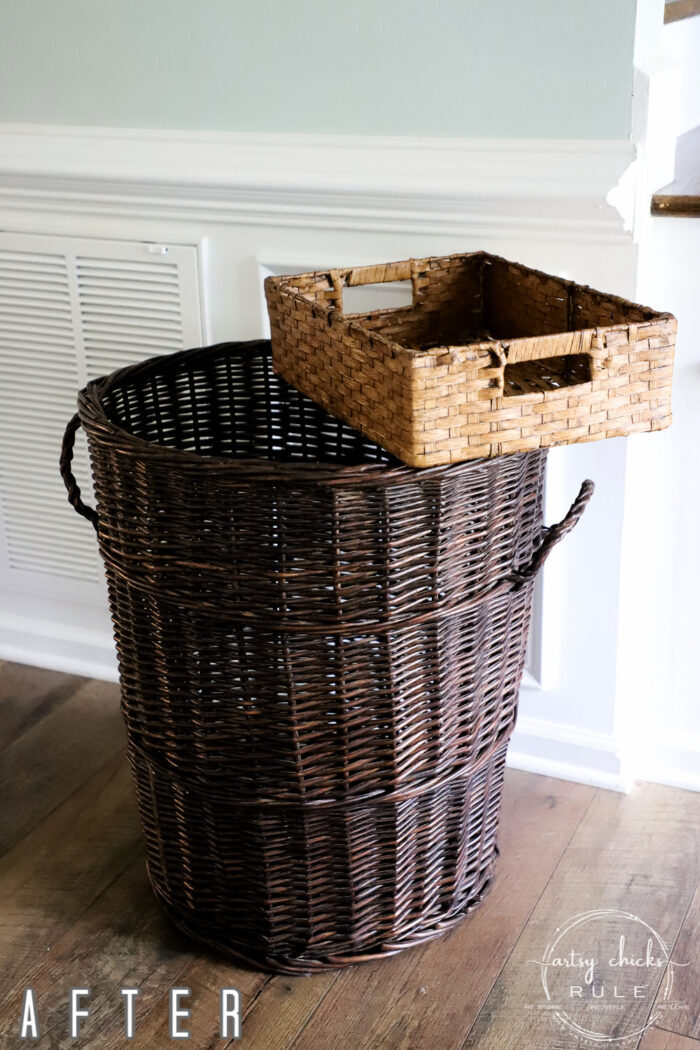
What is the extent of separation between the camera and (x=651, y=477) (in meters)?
1.42

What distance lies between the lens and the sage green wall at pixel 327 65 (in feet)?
4.15

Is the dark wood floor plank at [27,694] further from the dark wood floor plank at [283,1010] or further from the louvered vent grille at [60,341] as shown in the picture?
the dark wood floor plank at [283,1010]

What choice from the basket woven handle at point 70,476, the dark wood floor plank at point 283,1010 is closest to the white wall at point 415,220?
the basket woven handle at point 70,476

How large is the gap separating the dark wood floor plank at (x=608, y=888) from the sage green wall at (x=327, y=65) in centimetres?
86

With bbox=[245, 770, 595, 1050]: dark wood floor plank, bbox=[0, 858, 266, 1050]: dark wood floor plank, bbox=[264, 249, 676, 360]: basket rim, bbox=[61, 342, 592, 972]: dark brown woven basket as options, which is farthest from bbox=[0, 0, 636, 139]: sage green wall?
bbox=[0, 858, 266, 1050]: dark wood floor plank

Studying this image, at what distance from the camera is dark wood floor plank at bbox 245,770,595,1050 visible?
115 centimetres

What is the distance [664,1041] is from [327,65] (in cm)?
118

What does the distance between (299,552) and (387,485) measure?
0.11m

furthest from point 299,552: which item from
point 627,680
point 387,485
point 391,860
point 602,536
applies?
point 627,680

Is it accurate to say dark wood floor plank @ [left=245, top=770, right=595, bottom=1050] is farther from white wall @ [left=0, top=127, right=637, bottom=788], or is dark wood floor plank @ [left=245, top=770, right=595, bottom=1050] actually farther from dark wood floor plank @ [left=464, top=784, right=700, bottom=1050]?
white wall @ [left=0, top=127, right=637, bottom=788]

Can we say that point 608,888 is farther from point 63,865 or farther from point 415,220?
point 415,220

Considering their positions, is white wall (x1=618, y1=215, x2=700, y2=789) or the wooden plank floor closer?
the wooden plank floor
